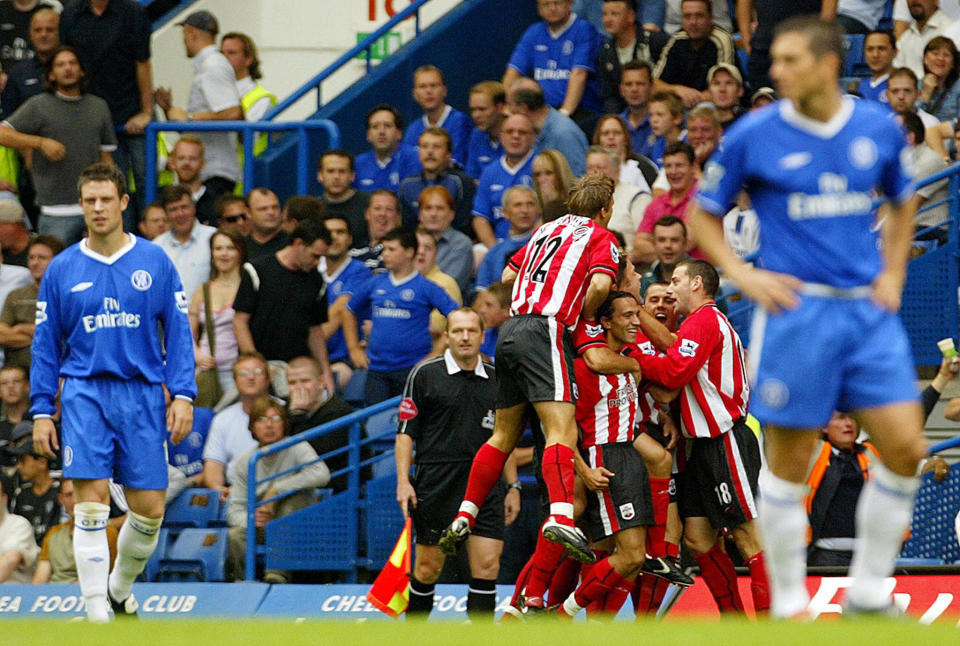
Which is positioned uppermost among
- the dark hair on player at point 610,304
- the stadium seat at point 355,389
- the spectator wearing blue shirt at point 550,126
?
the spectator wearing blue shirt at point 550,126

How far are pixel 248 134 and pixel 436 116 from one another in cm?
177

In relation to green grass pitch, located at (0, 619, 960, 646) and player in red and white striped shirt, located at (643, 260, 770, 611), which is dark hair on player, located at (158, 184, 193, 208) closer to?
player in red and white striped shirt, located at (643, 260, 770, 611)

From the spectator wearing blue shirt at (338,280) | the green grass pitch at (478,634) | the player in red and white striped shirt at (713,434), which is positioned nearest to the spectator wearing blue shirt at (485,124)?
the spectator wearing blue shirt at (338,280)

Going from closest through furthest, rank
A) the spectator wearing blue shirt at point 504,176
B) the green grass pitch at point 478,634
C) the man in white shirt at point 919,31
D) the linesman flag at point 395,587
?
the green grass pitch at point 478,634 → the linesman flag at point 395,587 → the spectator wearing blue shirt at point 504,176 → the man in white shirt at point 919,31

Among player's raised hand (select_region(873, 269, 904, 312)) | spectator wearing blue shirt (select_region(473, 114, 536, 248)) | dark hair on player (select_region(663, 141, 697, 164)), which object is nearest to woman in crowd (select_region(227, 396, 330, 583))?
spectator wearing blue shirt (select_region(473, 114, 536, 248))

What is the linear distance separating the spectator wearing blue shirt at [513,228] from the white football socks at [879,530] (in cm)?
675

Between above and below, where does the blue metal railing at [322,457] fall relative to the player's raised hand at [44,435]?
below

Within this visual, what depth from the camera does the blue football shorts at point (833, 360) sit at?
593cm

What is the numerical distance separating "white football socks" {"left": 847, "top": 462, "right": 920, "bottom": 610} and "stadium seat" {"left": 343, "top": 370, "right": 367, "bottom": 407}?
24.8 feet

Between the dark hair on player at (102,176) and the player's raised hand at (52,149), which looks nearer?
the dark hair on player at (102,176)

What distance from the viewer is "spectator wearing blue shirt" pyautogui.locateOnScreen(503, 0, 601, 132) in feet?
49.0

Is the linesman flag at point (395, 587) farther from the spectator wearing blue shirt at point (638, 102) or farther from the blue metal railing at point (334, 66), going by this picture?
the blue metal railing at point (334, 66)

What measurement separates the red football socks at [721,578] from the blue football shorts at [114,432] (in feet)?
10.6

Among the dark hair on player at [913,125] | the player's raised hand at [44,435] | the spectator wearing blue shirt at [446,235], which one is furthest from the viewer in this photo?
the spectator wearing blue shirt at [446,235]
